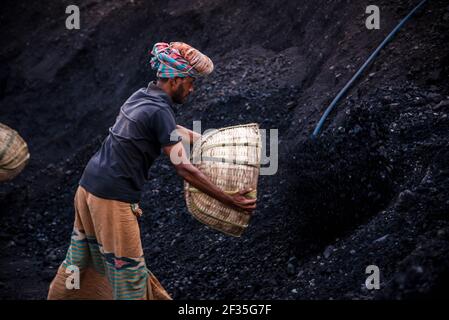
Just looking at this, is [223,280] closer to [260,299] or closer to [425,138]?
[260,299]

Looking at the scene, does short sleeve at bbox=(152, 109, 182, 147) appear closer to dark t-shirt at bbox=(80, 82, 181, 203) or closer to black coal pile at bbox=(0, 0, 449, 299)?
dark t-shirt at bbox=(80, 82, 181, 203)

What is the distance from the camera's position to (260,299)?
11.4 ft

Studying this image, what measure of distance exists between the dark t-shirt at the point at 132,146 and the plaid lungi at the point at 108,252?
7 cm

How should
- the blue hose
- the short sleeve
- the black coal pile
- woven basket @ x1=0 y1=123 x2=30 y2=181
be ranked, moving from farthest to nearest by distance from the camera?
the blue hose, woven basket @ x1=0 y1=123 x2=30 y2=181, the black coal pile, the short sleeve

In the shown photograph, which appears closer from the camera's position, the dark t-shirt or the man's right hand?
the dark t-shirt

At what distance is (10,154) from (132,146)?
171 cm

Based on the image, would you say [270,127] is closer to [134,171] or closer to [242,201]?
[242,201]

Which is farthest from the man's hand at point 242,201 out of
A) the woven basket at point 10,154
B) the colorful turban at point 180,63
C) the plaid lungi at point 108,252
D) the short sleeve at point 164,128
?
the woven basket at point 10,154

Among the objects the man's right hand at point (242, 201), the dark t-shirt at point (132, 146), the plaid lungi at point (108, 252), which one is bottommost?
the plaid lungi at point (108, 252)

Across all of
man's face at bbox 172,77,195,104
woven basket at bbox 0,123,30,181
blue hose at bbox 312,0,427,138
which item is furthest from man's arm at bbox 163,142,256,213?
woven basket at bbox 0,123,30,181

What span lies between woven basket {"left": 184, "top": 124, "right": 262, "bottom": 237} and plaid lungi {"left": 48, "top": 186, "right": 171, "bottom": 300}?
37cm

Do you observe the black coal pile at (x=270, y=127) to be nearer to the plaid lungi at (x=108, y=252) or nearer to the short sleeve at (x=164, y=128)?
the plaid lungi at (x=108, y=252)

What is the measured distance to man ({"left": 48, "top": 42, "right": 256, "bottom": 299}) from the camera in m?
2.78

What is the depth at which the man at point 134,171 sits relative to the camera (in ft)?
9.11
